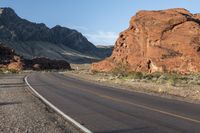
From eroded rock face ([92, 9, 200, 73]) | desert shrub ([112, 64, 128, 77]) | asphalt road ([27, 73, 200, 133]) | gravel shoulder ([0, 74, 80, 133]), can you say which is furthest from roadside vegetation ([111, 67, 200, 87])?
gravel shoulder ([0, 74, 80, 133])

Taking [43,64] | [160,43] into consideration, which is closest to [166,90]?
[160,43]

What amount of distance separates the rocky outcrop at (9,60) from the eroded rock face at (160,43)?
4826cm

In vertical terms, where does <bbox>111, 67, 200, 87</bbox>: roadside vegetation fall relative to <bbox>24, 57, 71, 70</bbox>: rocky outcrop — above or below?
below

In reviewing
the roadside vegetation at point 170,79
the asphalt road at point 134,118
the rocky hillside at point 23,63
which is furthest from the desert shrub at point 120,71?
the rocky hillside at point 23,63

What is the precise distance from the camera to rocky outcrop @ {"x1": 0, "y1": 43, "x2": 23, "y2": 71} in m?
114

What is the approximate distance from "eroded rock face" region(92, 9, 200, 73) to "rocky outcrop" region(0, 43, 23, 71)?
4826 cm

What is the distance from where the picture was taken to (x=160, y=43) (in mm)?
60875

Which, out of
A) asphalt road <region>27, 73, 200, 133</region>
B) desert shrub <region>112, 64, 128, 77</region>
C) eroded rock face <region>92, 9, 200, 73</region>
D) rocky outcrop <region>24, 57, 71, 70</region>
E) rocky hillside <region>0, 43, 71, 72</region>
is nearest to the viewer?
asphalt road <region>27, 73, 200, 133</region>

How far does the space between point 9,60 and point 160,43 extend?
6998 centimetres

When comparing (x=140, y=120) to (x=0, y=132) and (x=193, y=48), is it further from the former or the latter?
(x=193, y=48)

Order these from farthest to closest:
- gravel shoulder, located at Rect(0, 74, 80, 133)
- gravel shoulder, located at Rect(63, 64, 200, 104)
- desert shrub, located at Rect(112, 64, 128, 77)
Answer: desert shrub, located at Rect(112, 64, 128, 77) < gravel shoulder, located at Rect(63, 64, 200, 104) < gravel shoulder, located at Rect(0, 74, 80, 133)

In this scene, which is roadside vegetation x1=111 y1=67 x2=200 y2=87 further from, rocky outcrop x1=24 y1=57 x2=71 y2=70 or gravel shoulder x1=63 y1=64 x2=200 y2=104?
rocky outcrop x1=24 y1=57 x2=71 y2=70

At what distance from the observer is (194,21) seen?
60438mm

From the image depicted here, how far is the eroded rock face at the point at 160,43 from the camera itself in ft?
180
